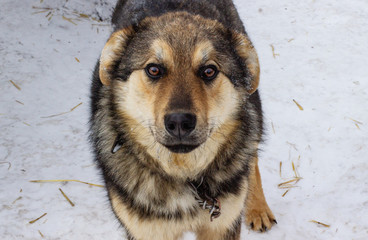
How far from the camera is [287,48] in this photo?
5.75m

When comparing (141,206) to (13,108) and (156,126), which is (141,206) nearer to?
(156,126)

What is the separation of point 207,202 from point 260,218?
1.04 meters

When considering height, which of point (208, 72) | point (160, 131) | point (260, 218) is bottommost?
point (260, 218)

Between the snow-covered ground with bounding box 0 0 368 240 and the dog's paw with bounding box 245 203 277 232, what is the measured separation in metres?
0.07

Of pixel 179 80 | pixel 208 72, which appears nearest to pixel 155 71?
pixel 179 80

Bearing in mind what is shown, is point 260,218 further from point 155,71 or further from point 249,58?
point 155,71

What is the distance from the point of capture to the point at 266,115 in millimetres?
4609

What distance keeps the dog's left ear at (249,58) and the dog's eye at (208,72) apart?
1.03ft

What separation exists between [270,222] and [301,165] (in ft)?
2.73

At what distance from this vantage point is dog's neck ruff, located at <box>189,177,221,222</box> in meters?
2.58

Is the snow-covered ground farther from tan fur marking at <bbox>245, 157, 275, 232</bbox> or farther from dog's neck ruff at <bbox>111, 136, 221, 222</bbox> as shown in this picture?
dog's neck ruff at <bbox>111, 136, 221, 222</bbox>

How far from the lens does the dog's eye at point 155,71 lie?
7.94 ft

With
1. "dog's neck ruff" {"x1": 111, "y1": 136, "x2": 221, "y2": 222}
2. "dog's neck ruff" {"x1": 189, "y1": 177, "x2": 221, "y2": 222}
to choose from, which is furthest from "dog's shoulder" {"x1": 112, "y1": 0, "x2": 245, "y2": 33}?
"dog's neck ruff" {"x1": 189, "y1": 177, "x2": 221, "y2": 222}

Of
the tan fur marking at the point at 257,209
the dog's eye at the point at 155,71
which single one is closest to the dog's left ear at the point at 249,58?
the dog's eye at the point at 155,71
